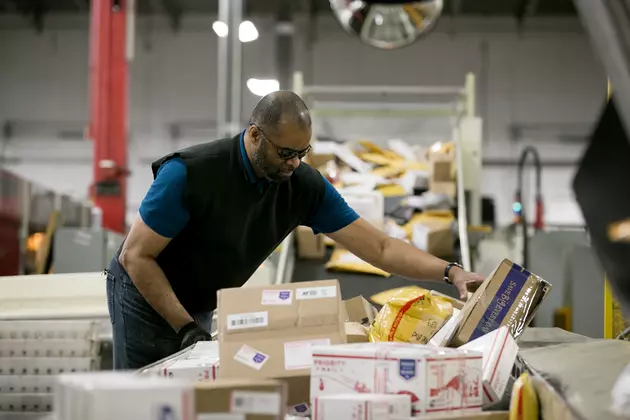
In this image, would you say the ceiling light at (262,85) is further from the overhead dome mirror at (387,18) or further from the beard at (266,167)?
the beard at (266,167)

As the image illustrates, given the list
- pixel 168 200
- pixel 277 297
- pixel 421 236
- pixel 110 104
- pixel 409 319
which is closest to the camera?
pixel 277 297

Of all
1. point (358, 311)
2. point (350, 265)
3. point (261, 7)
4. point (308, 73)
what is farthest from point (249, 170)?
point (261, 7)

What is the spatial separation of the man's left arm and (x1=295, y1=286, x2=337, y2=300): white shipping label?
765mm

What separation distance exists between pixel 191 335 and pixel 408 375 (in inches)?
36.1

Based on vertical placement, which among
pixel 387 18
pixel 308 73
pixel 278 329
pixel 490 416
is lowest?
pixel 490 416

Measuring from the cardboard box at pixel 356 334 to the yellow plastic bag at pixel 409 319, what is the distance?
0.08ft

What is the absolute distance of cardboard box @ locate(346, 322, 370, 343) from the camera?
7.06 ft

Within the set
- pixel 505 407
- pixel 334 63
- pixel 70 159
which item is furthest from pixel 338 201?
pixel 70 159

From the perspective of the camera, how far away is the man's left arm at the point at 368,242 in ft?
8.51

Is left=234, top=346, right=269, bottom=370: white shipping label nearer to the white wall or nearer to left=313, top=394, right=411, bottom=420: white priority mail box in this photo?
left=313, top=394, right=411, bottom=420: white priority mail box

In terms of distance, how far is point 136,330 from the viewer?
249 centimetres

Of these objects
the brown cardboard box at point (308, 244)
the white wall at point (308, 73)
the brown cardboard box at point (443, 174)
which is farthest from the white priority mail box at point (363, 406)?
the white wall at point (308, 73)

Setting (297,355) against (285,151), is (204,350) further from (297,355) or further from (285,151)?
(285,151)

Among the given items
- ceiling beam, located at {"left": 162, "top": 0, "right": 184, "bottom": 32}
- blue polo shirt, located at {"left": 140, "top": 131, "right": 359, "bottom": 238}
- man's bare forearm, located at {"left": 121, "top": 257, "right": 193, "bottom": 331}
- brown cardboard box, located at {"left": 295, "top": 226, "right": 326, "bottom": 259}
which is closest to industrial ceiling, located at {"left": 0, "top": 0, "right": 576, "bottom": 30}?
ceiling beam, located at {"left": 162, "top": 0, "right": 184, "bottom": 32}
